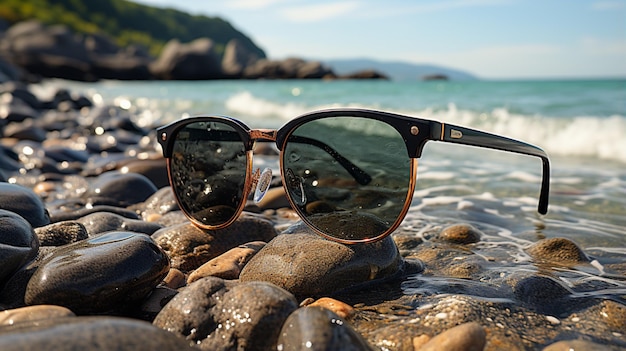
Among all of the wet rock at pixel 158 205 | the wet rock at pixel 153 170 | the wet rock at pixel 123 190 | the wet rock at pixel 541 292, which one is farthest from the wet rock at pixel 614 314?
the wet rock at pixel 153 170

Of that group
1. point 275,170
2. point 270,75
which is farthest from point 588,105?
point 270,75

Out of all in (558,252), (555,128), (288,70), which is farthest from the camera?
(288,70)

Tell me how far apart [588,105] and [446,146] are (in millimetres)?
6780

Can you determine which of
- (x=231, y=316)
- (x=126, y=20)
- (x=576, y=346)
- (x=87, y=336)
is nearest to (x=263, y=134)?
(x=231, y=316)

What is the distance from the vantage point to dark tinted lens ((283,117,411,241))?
2400 millimetres

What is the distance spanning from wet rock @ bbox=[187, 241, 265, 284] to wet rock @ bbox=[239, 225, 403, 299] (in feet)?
0.38

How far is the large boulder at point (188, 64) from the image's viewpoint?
54219 mm

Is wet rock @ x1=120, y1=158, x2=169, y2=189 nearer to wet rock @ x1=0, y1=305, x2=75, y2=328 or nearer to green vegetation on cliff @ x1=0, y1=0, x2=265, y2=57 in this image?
wet rock @ x1=0, y1=305, x2=75, y2=328

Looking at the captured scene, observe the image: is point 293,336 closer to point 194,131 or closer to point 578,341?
point 578,341

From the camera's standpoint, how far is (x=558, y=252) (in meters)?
2.78

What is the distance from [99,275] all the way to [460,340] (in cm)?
128

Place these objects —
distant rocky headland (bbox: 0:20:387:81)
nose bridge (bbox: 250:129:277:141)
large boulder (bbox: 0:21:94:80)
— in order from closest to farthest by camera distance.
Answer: nose bridge (bbox: 250:129:277:141)
large boulder (bbox: 0:21:94:80)
distant rocky headland (bbox: 0:20:387:81)

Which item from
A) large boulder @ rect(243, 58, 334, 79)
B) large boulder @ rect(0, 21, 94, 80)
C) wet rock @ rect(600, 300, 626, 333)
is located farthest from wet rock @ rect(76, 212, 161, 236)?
large boulder @ rect(243, 58, 334, 79)

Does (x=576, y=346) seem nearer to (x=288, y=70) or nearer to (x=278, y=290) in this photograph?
(x=278, y=290)
